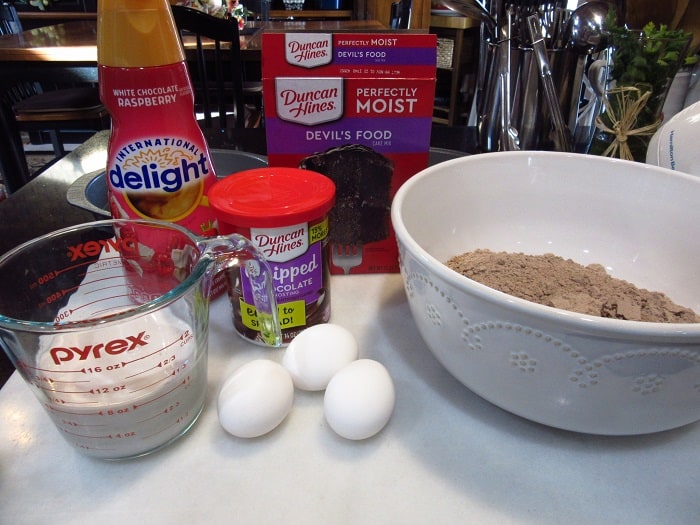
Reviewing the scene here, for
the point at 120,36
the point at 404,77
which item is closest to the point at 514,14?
the point at 404,77

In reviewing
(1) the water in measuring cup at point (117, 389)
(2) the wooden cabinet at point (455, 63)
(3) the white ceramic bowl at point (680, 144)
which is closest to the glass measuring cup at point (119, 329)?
(1) the water in measuring cup at point (117, 389)

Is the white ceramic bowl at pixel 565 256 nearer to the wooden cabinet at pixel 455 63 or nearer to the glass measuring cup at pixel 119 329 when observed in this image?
the glass measuring cup at pixel 119 329

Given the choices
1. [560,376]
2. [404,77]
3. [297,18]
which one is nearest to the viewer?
[560,376]

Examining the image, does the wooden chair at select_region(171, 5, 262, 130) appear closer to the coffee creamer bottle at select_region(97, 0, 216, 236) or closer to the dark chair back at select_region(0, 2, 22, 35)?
the coffee creamer bottle at select_region(97, 0, 216, 236)

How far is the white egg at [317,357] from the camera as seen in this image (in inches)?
18.8

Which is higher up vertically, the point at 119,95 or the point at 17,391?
the point at 119,95

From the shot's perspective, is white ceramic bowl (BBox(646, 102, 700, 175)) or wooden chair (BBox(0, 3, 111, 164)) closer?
white ceramic bowl (BBox(646, 102, 700, 175))

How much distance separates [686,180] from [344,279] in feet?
1.43

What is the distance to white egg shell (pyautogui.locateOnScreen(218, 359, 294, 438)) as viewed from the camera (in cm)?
43

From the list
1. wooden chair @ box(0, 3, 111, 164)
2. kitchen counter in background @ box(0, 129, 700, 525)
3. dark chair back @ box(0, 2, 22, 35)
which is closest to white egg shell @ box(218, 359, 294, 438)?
kitchen counter in background @ box(0, 129, 700, 525)

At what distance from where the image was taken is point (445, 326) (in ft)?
1.37

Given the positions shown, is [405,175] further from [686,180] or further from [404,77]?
[686,180]

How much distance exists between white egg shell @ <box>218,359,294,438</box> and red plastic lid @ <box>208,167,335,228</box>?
0.14m

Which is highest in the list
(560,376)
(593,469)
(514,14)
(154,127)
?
(514,14)
